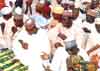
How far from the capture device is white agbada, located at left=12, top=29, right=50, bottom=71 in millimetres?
3092

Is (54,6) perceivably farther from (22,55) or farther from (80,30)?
(22,55)

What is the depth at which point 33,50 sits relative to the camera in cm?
315

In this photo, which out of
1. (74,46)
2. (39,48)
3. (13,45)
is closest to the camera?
(74,46)

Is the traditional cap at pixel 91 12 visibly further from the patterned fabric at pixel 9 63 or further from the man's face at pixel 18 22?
the patterned fabric at pixel 9 63

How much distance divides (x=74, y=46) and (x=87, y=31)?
41 centimetres

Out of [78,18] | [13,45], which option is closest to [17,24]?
[13,45]

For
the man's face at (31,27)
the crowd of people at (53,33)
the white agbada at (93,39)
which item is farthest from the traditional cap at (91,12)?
the man's face at (31,27)

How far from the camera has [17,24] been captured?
3.43 meters

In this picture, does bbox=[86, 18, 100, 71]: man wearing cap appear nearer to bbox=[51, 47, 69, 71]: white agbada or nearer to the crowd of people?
the crowd of people

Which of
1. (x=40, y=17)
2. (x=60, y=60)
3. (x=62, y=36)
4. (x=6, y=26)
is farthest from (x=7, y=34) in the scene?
(x=60, y=60)

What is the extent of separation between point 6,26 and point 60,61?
28.6 inches

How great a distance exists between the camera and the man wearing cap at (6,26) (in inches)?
137

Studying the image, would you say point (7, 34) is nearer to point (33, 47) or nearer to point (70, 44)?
point (33, 47)

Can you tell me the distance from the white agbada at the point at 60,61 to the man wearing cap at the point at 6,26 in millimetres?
576
